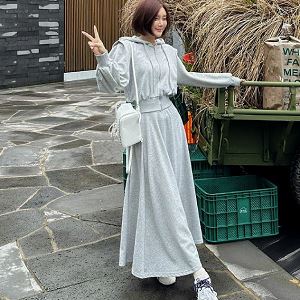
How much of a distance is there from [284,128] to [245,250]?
91 cm

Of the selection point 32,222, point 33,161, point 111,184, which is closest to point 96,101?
point 33,161

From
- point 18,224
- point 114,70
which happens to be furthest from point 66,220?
point 114,70

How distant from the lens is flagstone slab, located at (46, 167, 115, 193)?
5605 mm

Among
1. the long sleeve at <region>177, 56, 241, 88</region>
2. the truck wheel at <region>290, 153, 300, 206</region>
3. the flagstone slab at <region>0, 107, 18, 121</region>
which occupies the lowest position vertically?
the flagstone slab at <region>0, 107, 18, 121</region>

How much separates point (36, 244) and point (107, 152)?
2.79 metres

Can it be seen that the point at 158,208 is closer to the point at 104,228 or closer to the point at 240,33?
the point at 104,228

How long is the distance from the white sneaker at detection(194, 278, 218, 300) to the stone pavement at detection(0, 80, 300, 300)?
19cm

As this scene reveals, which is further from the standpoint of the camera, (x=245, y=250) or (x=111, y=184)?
(x=111, y=184)

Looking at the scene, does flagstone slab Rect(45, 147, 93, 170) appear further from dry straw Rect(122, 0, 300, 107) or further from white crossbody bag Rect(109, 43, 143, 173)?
white crossbody bag Rect(109, 43, 143, 173)

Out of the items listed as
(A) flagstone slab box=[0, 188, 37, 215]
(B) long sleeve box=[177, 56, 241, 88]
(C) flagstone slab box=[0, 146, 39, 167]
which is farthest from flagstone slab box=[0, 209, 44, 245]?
(B) long sleeve box=[177, 56, 241, 88]

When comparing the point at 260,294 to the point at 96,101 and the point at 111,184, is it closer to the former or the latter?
the point at 111,184

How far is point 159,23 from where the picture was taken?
3188mm

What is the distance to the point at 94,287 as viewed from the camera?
3.55 meters

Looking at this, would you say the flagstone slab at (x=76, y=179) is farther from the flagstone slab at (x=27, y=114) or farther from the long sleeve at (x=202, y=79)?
the flagstone slab at (x=27, y=114)
